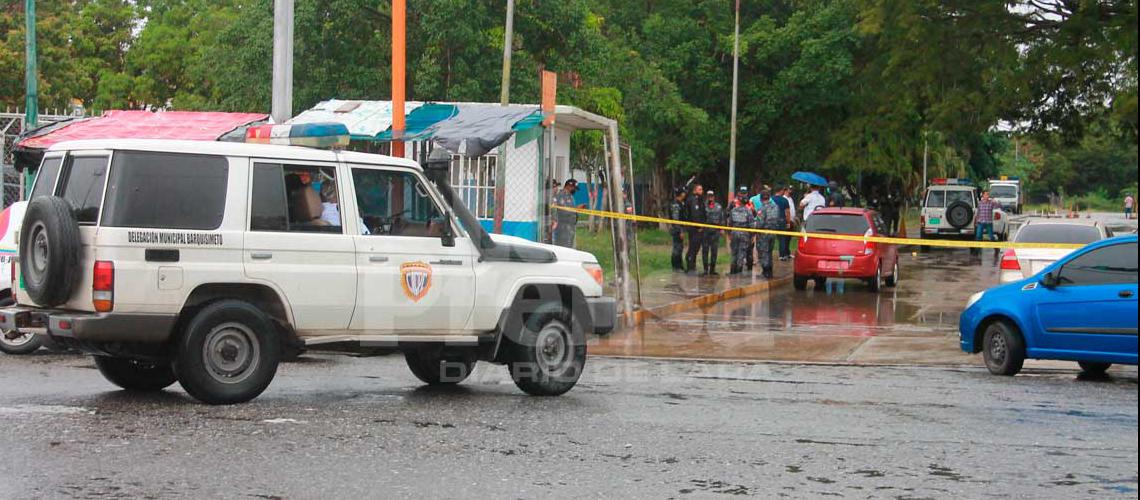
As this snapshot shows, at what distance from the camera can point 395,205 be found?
10.1 metres

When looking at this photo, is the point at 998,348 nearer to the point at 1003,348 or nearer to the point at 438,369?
the point at 1003,348

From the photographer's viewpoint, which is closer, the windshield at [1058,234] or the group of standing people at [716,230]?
the windshield at [1058,234]

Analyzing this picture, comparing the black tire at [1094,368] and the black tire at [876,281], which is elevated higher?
the black tire at [876,281]

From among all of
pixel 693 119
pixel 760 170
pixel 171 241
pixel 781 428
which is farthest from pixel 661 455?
pixel 760 170

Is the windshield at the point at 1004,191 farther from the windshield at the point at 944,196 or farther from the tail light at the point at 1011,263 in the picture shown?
the tail light at the point at 1011,263

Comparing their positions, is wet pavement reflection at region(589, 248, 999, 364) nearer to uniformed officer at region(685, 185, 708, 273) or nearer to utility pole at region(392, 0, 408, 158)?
uniformed officer at region(685, 185, 708, 273)

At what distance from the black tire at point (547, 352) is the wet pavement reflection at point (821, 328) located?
4.25 m

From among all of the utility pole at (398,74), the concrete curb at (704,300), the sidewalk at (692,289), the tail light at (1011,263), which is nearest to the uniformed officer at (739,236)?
the sidewalk at (692,289)

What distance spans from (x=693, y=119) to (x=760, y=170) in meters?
8.12

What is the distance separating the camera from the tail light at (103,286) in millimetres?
8875

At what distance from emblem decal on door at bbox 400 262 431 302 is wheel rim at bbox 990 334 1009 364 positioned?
5.95 metres

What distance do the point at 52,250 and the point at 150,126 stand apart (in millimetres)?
14521

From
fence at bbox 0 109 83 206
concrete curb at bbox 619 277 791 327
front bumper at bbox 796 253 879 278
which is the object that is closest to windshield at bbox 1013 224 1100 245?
front bumper at bbox 796 253 879 278

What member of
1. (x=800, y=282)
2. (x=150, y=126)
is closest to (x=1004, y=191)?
(x=800, y=282)
